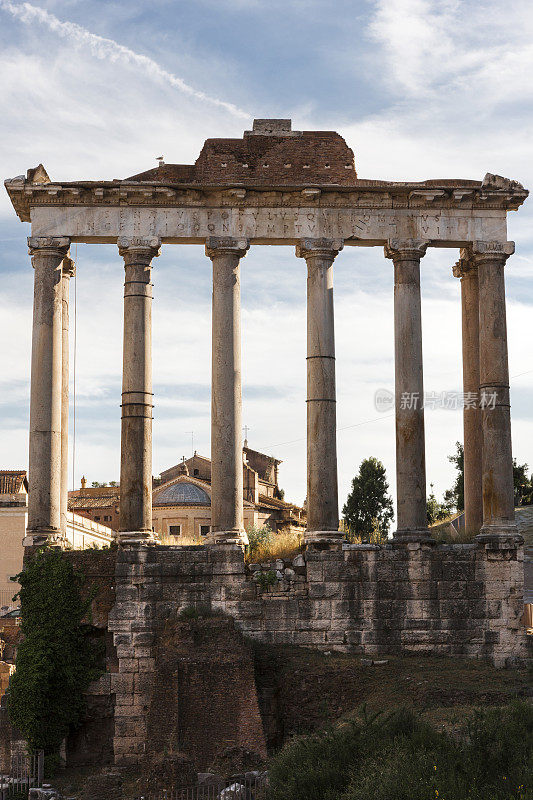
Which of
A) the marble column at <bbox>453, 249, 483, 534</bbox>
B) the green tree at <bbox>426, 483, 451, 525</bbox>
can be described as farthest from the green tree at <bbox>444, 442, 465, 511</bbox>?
the marble column at <bbox>453, 249, 483, 534</bbox>

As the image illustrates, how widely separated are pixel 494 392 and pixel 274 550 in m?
5.58

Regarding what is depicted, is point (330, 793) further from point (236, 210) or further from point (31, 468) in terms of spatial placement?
point (236, 210)

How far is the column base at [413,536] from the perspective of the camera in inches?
879

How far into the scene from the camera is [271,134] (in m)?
24.4

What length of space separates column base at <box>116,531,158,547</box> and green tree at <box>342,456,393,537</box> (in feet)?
80.8

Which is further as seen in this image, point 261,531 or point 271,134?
point 261,531

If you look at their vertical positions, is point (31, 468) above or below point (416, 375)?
below

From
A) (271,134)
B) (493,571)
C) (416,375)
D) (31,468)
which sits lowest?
(493,571)

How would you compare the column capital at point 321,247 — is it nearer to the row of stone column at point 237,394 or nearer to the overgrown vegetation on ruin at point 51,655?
the row of stone column at point 237,394

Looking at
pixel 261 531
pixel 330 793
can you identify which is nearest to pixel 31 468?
pixel 261 531

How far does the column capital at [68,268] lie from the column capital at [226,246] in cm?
327

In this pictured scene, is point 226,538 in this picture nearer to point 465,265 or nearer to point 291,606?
point 291,606

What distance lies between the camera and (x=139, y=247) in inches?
912

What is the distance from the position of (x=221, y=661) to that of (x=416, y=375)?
7277 millimetres
